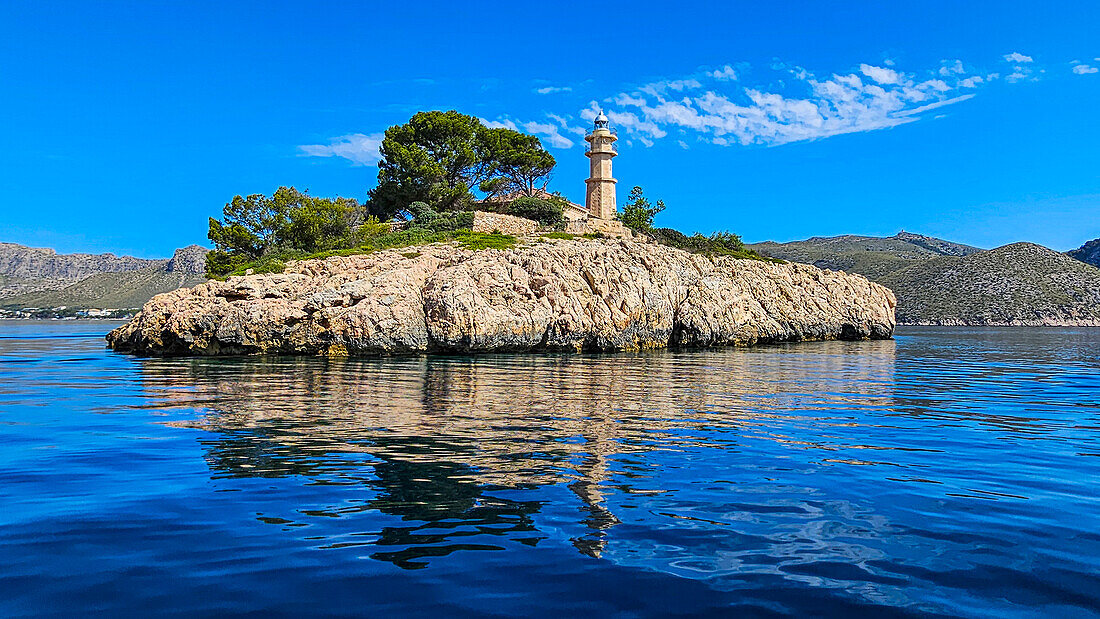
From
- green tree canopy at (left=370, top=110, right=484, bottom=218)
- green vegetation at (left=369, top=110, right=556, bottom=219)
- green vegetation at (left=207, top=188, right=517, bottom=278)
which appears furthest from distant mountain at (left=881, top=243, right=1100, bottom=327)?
green vegetation at (left=207, top=188, right=517, bottom=278)

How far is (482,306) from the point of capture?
44812 millimetres

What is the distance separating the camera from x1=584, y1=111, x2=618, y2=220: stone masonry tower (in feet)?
262

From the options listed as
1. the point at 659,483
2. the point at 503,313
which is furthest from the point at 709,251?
the point at 659,483

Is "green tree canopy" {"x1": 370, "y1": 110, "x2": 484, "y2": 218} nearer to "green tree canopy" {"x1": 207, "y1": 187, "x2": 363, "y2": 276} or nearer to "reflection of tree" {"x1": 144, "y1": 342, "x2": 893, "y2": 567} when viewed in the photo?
"green tree canopy" {"x1": 207, "y1": 187, "x2": 363, "y2": 276}

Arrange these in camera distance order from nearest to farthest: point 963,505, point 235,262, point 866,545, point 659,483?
point 866,545
point 963,505
point 659,483
point 235,262

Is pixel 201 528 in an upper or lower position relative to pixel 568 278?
lower

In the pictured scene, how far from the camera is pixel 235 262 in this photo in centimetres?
6275

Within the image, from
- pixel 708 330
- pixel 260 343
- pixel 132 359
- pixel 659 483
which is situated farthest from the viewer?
pixel 708 330

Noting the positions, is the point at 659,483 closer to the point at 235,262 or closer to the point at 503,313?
the point at 503,313

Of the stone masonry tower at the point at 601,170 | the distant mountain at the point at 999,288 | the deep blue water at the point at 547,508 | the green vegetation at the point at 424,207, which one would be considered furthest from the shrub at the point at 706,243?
the distant mountain at the point at 999,288

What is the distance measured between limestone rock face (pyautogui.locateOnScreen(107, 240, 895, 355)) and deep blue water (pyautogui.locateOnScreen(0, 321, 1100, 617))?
81.5 ft

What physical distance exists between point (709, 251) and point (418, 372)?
43.6 meters

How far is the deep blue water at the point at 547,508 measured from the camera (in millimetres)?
5277

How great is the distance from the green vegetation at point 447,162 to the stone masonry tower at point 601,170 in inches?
267
